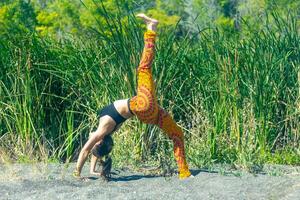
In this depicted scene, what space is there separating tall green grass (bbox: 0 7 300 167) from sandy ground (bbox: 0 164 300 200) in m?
0.70

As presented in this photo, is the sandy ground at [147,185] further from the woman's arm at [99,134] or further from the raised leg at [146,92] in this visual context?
the raised leg at [146,92]

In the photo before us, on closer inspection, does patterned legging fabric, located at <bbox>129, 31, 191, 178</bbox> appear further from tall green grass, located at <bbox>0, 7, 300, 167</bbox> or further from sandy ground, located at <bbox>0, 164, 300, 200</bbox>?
tall green grass, located at <bbox>0, 7, 300, 167</bbox>

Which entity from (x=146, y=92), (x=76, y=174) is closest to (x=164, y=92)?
(x=146, y=92)

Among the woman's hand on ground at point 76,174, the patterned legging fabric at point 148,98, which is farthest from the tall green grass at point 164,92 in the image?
the woman's hand on ground at point 76,174

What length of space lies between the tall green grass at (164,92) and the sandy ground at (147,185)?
0.70 m

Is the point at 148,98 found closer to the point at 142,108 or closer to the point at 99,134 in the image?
the point at 142,108

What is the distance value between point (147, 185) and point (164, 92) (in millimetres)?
2222

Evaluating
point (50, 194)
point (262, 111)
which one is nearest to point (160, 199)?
point (50, 194)

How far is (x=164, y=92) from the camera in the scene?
9102 mm

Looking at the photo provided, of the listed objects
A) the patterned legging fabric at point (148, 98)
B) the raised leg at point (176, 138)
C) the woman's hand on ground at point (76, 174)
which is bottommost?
the woman's hand on ground at point (76, 174)

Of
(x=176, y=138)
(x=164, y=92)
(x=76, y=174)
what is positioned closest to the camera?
(x=76, y=174)

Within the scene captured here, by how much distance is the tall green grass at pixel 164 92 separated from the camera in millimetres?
8680

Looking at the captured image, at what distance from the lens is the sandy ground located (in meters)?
6.43

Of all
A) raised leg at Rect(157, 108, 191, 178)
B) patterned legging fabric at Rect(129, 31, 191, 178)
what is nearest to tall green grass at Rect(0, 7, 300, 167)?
raised leg at Rect(157, 108, 191, 178)
